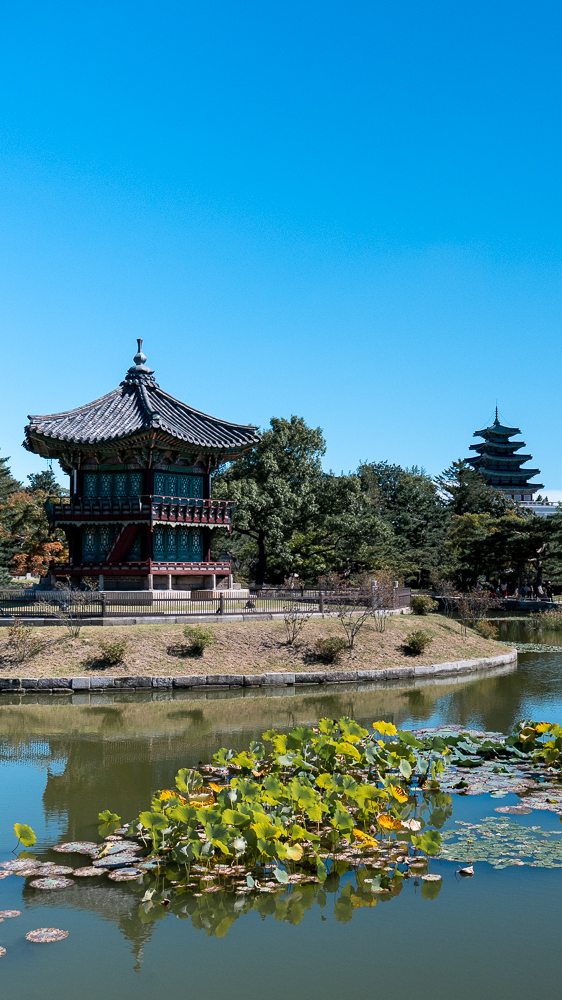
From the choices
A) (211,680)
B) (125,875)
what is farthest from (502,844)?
(211,680)

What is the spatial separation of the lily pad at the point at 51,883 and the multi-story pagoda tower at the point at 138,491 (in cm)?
2389

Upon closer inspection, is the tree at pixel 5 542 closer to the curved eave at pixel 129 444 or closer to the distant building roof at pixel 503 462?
the curved eave at pixel 129 444

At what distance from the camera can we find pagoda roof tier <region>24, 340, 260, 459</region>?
33.6 m

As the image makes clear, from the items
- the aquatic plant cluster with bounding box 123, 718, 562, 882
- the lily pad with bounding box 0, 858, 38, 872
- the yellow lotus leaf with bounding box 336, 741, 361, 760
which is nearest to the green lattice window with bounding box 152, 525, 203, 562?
the aquatic plant cluster with bounding box 123, 718, 562, 882

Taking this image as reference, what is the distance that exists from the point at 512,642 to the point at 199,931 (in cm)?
3182

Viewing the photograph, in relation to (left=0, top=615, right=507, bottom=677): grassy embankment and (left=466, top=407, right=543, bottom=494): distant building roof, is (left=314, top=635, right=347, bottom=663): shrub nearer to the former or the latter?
(left=0, top=615, right=507, bottom=677): grassy embankment

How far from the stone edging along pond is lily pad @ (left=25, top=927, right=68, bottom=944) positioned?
15209 millimetres

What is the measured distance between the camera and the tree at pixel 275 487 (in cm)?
4328

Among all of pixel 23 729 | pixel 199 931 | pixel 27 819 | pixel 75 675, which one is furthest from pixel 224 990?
pixel 75 675

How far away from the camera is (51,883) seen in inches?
357

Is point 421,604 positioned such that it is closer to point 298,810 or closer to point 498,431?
point 298,810

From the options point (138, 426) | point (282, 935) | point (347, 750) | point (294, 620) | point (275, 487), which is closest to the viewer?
point (282, 935)

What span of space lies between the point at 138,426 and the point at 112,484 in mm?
3093

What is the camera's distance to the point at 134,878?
9.23 m
